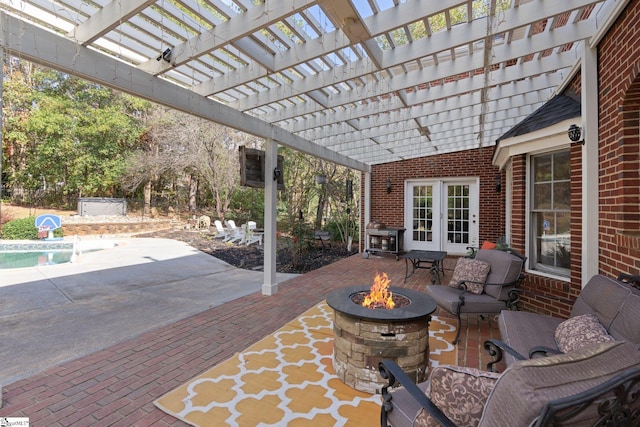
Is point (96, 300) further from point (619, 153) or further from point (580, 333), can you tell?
point (619, 153)

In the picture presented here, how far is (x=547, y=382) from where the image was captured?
0.93 meters

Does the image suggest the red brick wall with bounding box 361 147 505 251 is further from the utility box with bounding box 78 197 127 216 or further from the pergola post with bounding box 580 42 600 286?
the utility box with bounding box 78 197 127 216

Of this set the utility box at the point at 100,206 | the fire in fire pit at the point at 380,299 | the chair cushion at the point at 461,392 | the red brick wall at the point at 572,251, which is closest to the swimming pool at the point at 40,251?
the utility box at the point at 100,206

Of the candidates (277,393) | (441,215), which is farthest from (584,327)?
Result: (441,215)

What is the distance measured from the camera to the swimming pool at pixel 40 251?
843cm

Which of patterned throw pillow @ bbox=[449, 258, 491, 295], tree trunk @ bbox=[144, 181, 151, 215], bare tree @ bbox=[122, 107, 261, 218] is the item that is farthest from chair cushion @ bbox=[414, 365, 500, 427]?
tree trunk @ bbox=[144, 181, 151, 215]

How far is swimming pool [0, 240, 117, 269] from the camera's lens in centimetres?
843

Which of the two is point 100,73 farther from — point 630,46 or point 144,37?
point 630,46

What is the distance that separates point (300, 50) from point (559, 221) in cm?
370

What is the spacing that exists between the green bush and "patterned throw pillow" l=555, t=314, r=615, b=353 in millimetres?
15088

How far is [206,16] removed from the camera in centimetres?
263

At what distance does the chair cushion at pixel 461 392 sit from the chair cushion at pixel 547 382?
15 cm

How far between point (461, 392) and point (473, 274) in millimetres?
2971

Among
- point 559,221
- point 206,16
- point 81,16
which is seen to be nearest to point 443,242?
point 559,221
